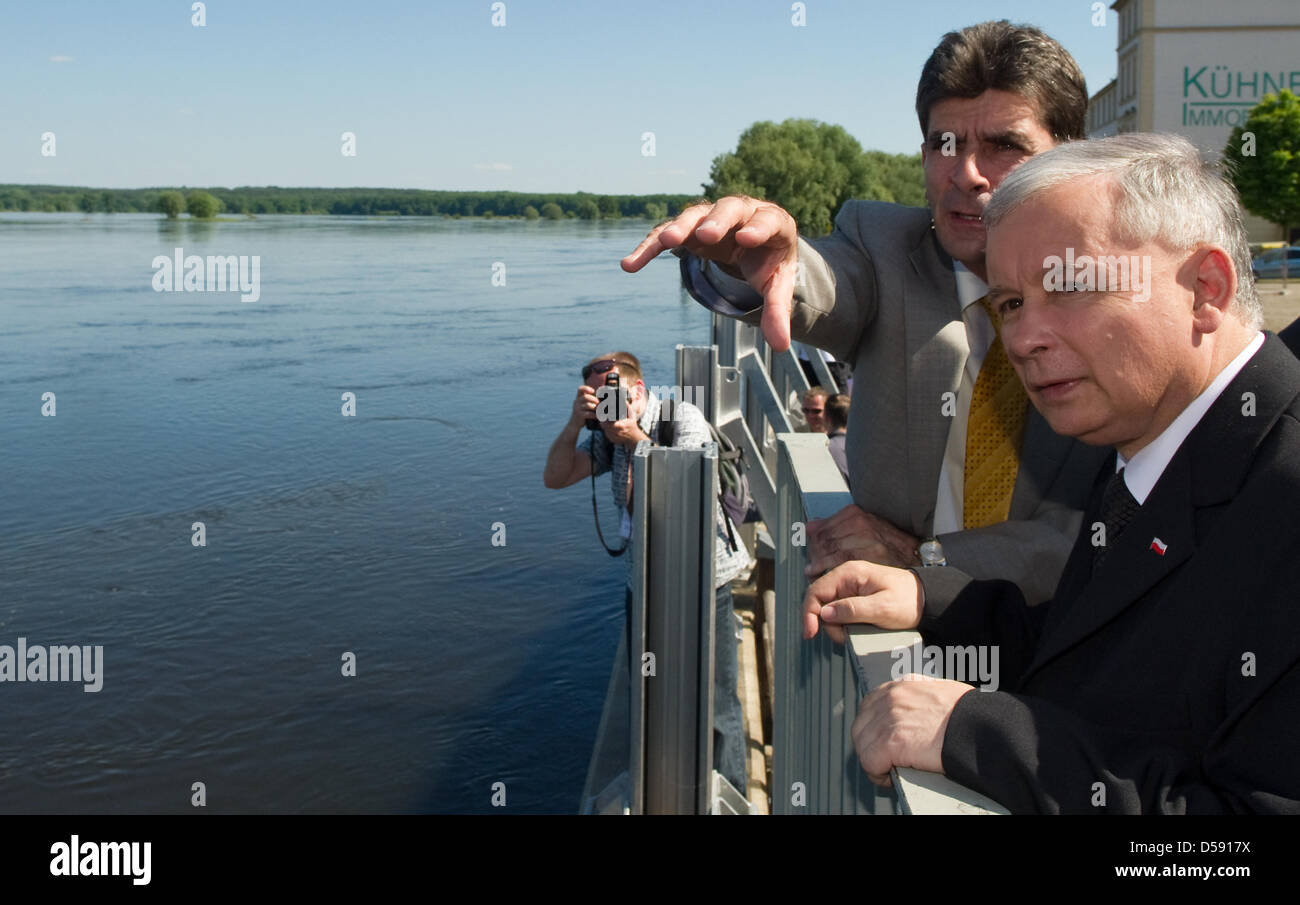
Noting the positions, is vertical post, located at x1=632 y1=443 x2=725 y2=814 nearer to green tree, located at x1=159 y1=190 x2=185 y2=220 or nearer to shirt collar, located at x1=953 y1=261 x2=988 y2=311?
shirt collar, located at x1=953 y1=261 x2=988 y2=311

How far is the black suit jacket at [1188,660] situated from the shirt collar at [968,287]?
0.87m

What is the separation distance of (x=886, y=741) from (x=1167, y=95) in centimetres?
7282

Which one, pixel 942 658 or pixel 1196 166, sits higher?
pixel 1196 166

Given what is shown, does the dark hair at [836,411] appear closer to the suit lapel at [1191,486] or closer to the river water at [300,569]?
A: the river water at [300,569]

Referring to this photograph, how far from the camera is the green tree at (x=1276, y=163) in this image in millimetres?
44531

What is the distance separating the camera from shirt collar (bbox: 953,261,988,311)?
7.39 ft

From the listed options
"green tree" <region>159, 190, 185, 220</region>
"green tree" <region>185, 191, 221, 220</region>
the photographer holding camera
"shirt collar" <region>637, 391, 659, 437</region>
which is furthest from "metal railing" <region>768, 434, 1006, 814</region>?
"green tree" <region>159, 190, 185, 220</region>

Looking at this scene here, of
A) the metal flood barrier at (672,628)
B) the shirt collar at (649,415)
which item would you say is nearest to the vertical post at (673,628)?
the metal flood barrier at (672,628)

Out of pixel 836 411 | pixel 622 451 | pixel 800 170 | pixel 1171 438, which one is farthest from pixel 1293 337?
pixel 800 170

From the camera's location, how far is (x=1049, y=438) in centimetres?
217

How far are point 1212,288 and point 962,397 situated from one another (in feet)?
2.78

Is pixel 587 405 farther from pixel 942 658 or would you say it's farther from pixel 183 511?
pixel 183 511

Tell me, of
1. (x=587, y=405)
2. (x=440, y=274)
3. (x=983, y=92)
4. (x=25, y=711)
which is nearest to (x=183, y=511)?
(x=25, y=711)
